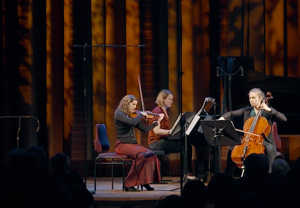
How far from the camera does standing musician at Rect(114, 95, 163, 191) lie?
257 inches

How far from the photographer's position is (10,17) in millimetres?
7965

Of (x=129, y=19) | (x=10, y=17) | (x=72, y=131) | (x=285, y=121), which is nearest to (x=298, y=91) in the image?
(x=285, y=121)

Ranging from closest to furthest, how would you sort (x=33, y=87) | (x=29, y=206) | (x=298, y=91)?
(x=29, y=206), (x=298, y=91), (x=33, y=87)

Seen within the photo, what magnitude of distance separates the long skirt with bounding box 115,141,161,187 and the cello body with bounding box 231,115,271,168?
884 millimetres

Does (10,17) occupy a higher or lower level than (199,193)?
higher

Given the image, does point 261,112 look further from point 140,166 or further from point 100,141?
point 100,141

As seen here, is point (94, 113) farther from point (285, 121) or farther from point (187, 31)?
point (285, 121)

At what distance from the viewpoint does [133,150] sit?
659cm

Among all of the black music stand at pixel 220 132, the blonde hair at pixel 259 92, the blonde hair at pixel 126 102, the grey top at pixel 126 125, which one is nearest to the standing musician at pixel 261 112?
the blonde hair at pixel 259 92

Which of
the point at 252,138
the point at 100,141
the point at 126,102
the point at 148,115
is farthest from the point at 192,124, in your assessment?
the point at 100,141

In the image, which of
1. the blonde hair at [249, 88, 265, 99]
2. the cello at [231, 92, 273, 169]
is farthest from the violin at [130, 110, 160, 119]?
the blonde hair at [249, 88, 265, 99]

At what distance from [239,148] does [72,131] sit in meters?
2.80

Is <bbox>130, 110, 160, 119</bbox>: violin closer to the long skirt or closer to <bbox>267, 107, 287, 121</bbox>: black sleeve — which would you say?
the long skirt

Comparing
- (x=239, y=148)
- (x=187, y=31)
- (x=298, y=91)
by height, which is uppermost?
(x=187, y=31)
